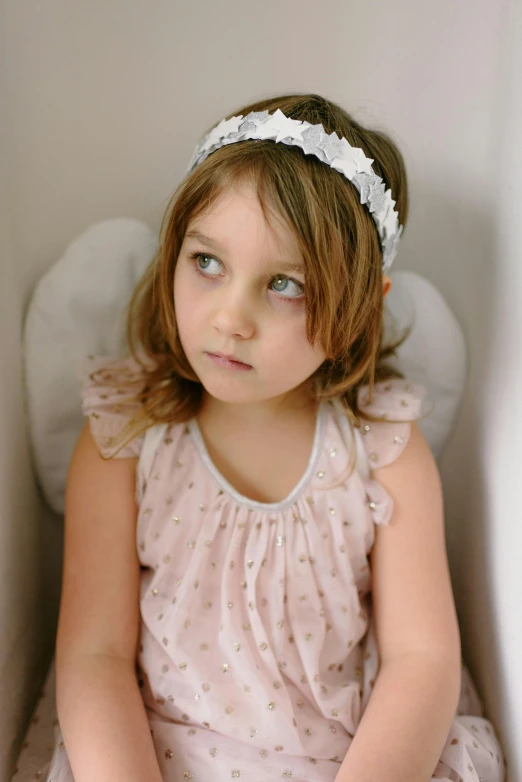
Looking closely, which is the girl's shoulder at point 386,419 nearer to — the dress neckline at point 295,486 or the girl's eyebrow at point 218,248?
the dress neckline at point 295,486

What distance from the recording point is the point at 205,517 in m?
0.93

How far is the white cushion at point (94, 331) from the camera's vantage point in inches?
39.7

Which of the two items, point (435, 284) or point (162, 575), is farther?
point (435, 284)

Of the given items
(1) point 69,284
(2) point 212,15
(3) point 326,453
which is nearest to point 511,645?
(3) point 326,453

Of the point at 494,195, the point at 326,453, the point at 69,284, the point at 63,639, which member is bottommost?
the point at 63,639

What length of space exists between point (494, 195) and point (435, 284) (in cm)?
17

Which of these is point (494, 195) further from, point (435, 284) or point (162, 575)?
point (162, 575)

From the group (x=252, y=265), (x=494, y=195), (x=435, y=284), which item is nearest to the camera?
(x=252, y=265)

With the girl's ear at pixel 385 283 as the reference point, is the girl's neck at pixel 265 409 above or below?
below

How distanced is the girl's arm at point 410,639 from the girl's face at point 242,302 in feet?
0.66

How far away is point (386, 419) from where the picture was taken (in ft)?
3.18

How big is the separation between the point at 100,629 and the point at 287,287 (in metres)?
0.42

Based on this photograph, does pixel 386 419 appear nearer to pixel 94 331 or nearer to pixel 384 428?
pixel 384 428

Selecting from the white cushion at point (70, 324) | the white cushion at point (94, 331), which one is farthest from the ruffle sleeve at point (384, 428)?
the white cushion at point (70, 324)
